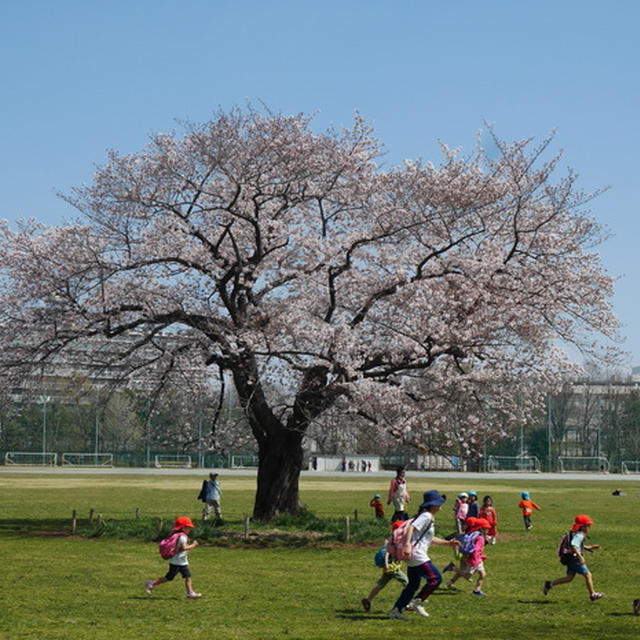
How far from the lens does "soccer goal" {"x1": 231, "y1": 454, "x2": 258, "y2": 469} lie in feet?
361

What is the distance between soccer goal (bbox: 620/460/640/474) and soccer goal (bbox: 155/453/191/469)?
149 feet

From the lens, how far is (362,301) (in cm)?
3056

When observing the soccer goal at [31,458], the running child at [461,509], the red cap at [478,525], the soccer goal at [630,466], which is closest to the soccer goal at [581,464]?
the soccer goal at [630,466]

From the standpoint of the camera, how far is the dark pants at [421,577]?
13.9 m

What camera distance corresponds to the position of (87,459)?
108375mm

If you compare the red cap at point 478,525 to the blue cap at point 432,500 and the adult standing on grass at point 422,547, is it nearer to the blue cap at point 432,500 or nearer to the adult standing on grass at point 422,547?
the adult standing on grass at point 422,547

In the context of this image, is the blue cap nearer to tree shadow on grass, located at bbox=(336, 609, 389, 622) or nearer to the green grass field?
the green grass field

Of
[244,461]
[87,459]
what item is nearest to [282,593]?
[87,459]

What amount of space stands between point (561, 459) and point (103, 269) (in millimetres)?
88610

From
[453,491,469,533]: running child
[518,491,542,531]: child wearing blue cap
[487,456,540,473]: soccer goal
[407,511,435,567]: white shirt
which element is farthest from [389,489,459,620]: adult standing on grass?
[487,456,540,473]: soccer goal

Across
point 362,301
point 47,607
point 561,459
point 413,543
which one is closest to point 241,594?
point 47,607

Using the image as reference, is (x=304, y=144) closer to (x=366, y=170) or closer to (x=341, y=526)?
(x=366, y=170)

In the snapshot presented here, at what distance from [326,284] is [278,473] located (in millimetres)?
5751

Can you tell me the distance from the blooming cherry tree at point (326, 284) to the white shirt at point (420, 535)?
13.5m
